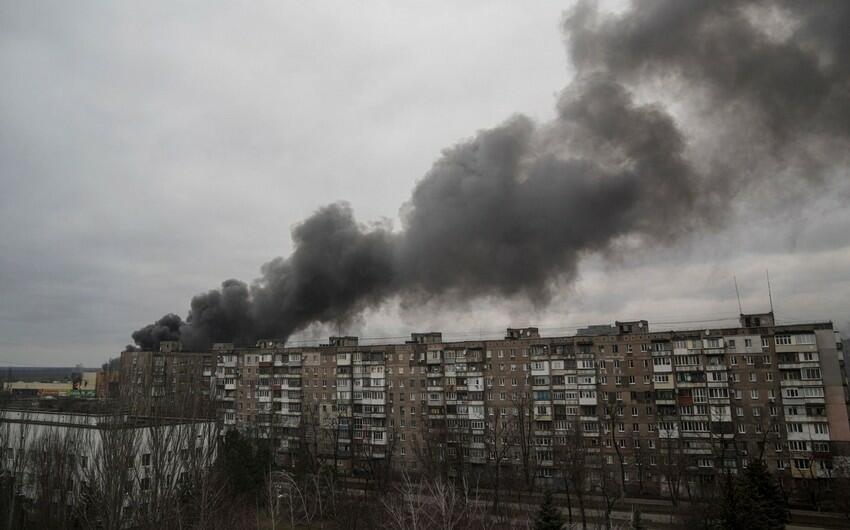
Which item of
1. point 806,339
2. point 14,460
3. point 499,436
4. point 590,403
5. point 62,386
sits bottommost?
point 499,436

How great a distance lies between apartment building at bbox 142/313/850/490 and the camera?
36.7 meters

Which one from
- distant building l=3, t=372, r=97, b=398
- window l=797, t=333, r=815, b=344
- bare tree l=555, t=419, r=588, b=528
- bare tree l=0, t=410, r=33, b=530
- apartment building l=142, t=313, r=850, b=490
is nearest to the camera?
bare tree l=0, t=410, r=33, b=530

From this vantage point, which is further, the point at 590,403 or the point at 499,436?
the point at 499,436

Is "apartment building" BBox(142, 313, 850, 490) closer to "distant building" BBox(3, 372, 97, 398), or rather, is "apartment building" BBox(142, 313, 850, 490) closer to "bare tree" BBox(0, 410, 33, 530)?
"bare tree" BBox(0, 410, 33, 530)

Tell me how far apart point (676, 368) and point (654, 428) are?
189 inches

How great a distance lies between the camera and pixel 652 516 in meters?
33.0

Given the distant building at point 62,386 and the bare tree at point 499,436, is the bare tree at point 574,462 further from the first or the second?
the distant building at point 62,386

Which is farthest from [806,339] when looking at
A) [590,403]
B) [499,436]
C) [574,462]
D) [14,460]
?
[14,460]

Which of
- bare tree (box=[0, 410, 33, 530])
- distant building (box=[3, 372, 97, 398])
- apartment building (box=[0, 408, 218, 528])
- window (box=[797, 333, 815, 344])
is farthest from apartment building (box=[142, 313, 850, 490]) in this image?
distant building (box=[3, 372, 97, 398])

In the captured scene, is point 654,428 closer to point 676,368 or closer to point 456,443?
point 676,368

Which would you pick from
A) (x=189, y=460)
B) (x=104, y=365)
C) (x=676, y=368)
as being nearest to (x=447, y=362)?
(x=676, y=368)

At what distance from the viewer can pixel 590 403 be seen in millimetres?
40969

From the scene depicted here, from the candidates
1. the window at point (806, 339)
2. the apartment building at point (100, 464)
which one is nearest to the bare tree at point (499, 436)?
the apartment building at point (100, 464)

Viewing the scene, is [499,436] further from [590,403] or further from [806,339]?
[806,339]
